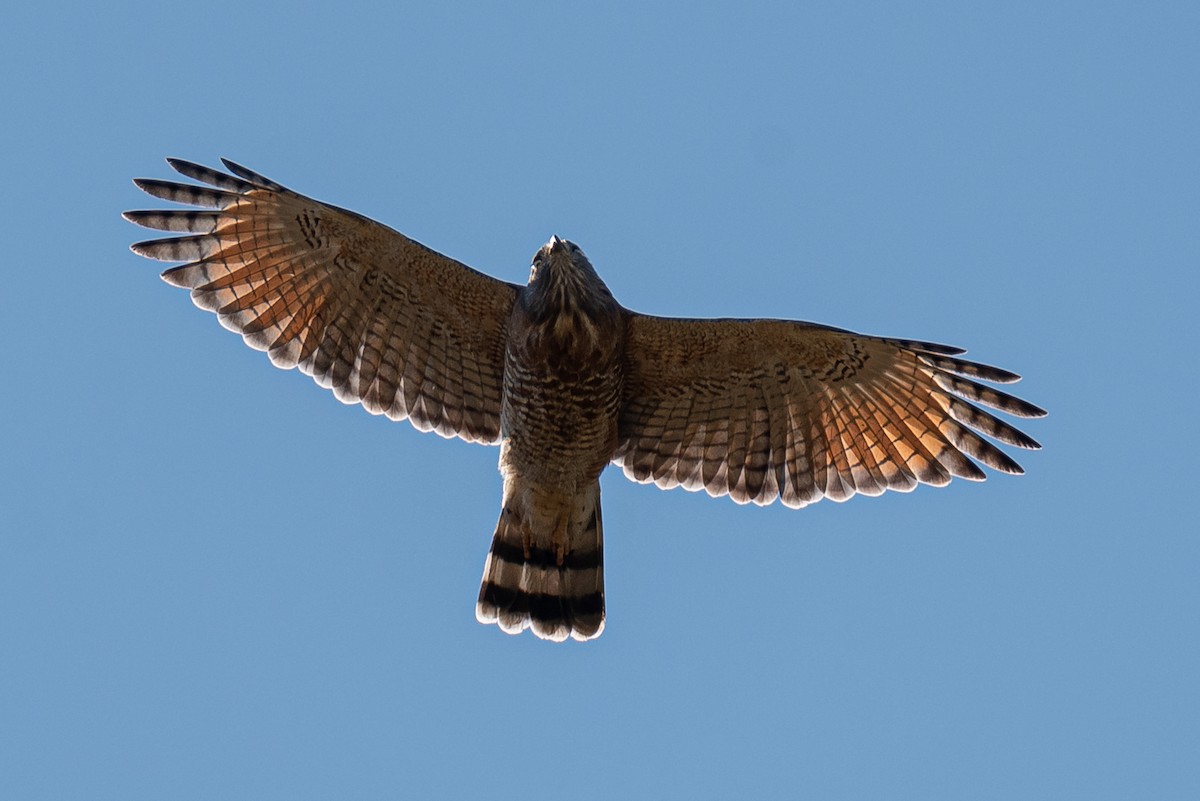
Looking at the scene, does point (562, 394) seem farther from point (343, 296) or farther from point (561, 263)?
point (343, 296)

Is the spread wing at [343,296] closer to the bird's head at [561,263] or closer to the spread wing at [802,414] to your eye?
the bird's head at [561,263]

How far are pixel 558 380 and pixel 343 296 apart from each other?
1.69 m

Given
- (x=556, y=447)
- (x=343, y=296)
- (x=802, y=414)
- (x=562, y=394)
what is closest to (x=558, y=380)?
(x=562, y=394)

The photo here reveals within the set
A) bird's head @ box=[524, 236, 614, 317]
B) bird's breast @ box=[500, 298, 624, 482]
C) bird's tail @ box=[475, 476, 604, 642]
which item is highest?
bird's head @ box=[524, 236, 614, 317]

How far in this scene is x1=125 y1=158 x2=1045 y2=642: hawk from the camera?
11422mm

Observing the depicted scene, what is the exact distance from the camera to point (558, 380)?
1123 cm

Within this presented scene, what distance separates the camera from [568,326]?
10977 mm

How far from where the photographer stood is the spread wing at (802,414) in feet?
38.4

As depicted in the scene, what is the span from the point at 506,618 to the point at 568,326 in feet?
7.93

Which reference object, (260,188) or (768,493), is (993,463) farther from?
(260,188)

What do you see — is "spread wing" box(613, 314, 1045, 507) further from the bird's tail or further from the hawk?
the bird's tail

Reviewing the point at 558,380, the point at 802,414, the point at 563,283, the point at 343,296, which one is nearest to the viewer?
the point at 563,283

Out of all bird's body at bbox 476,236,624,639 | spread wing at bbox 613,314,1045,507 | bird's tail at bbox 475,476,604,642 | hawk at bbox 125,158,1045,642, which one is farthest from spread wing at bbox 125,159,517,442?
spread wing at bbox 613,314,1045,507

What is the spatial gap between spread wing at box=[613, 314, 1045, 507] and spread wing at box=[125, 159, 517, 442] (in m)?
1.09
